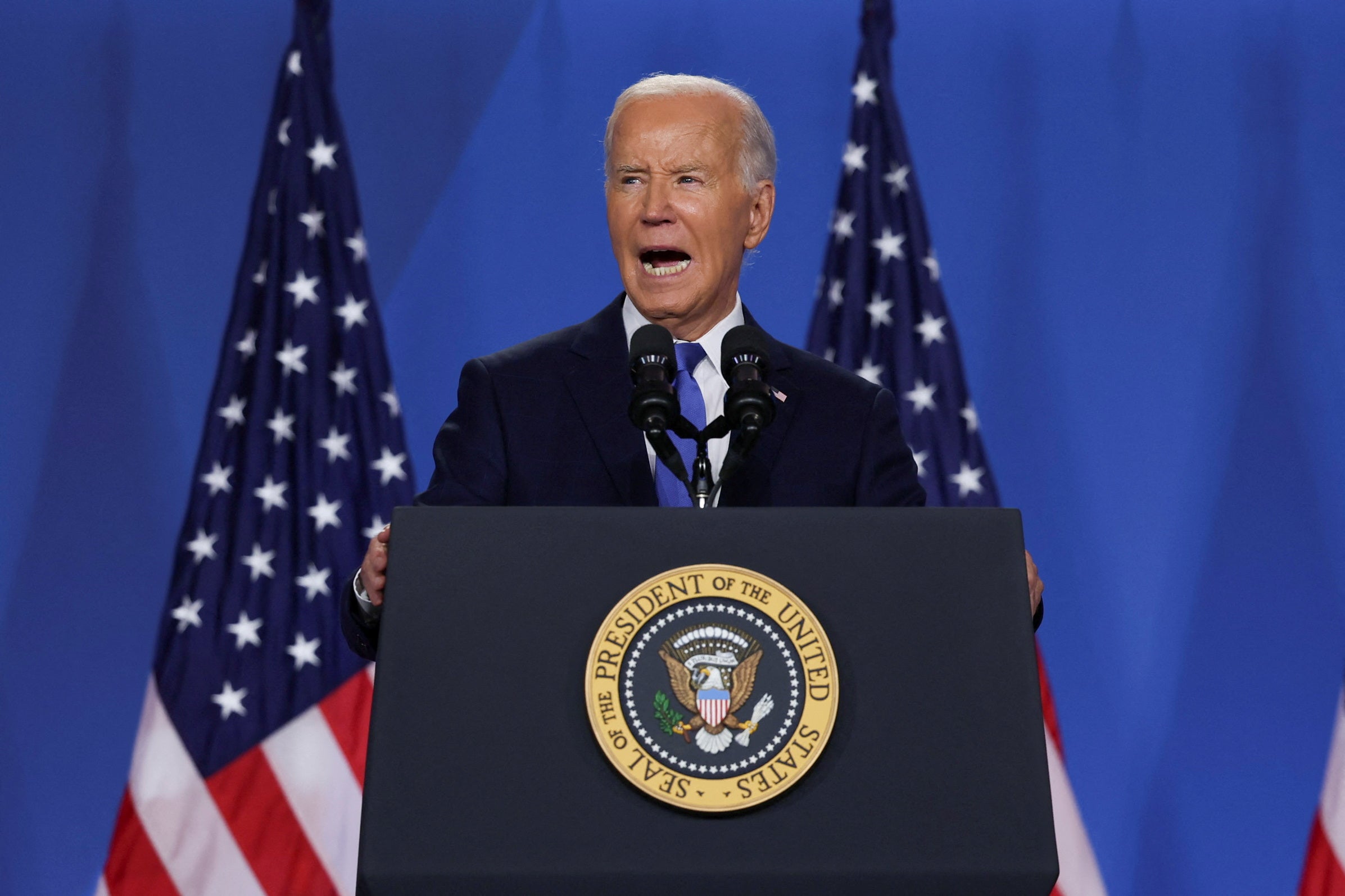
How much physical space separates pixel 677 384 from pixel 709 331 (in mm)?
174

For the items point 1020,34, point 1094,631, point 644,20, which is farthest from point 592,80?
point 1094,631

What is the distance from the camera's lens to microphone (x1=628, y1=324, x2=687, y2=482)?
4.73ft

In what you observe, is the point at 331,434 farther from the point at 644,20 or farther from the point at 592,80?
the point at 644,20

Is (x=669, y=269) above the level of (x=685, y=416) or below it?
above

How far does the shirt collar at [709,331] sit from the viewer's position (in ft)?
6.69

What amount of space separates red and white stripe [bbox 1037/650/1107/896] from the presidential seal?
2.64 meters

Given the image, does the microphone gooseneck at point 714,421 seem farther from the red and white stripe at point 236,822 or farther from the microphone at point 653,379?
the red and white stripe at point 236,822

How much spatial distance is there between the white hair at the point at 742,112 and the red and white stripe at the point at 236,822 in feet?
7.10

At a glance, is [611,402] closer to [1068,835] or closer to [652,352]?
[652,352]

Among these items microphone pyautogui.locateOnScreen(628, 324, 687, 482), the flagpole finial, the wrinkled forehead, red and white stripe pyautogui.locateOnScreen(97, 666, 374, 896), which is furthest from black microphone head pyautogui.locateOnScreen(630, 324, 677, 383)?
the flagpole finial

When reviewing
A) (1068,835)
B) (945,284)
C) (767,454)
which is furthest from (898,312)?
(767,454)

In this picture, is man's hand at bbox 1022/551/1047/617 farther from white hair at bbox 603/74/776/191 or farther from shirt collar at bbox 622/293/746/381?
white hair at bbox 603/74/776/191

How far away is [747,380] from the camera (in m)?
1.48

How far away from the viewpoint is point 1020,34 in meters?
4.29
